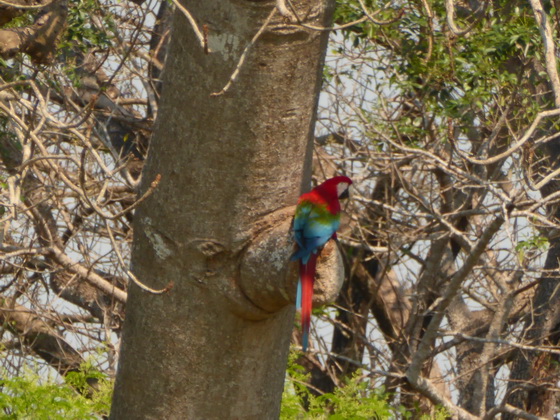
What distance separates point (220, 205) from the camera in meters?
2.12

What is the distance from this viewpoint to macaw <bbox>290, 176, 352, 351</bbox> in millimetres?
1996

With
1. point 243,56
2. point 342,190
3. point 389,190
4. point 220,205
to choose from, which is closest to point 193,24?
point 243,56

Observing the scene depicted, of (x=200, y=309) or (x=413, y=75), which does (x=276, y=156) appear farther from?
(x=413, y=75)

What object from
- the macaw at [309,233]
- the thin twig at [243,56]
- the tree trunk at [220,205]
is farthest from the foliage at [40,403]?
the thin twig at [243,56]

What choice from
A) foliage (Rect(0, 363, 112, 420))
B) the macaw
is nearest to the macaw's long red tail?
the macaw

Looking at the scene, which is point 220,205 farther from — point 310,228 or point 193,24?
point 193,24

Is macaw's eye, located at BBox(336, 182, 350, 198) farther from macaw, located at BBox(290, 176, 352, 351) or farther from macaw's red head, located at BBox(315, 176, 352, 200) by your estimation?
macaw, located at BBox(290, 176, 352, 351)

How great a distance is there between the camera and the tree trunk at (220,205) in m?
2.11

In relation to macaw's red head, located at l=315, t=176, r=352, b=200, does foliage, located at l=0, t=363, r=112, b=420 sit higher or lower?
lower

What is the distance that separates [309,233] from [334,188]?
0.46 m

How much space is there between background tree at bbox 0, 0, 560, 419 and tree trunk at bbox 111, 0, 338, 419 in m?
0.89

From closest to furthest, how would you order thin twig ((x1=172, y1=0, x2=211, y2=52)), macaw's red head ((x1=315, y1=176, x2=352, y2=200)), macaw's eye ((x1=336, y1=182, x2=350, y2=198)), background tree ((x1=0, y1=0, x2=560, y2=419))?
thin twig ((x1=172, y1=0, x2=211, y2=52)) → macaw's red head ((x1=315, y1=176, x2=352, y2=200)) → macaw's eye ((x1=336, y1=182, x2=350, y2=198)) → background tree ((x1=0, y1=0, x2=560, y2=419))

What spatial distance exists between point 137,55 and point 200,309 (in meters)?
3.93

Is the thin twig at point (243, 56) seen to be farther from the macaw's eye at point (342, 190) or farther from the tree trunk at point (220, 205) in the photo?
the macaw's eye at point (342, 190)
